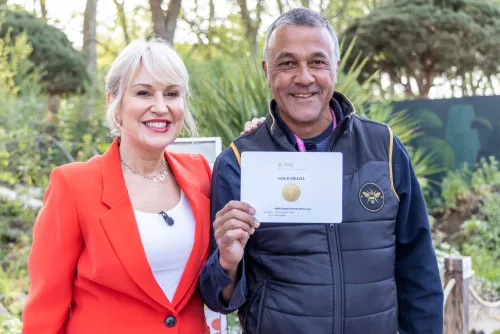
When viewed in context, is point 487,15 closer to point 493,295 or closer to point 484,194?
point 484,194

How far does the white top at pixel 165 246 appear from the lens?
7.60 feet

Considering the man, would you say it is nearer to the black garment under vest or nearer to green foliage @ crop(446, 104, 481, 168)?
the black garment under vest

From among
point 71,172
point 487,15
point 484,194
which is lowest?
point 484,194

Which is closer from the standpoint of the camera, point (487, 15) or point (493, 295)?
point (493, 295)

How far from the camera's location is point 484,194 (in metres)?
9.27

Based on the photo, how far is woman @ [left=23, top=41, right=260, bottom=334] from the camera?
7.38 ft

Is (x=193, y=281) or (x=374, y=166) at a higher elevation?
(x=374, y=166)

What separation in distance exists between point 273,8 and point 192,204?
19.0m

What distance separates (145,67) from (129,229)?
0.62 m

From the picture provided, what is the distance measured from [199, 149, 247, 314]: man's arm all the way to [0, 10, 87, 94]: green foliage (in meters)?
11.8

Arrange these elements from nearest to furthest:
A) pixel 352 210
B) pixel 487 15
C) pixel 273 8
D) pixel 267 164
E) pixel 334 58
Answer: pixel 267 164 < pixel 352 210 < pixel 334 58 < pixel 487 15 < pixel 273 8

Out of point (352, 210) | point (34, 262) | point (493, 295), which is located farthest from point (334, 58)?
point (493, 295)

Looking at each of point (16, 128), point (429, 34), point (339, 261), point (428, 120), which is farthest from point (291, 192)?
point (429, 34)

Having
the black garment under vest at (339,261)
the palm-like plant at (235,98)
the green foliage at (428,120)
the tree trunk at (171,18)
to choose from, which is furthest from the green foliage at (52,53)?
the black garment under vest at (339,261)
